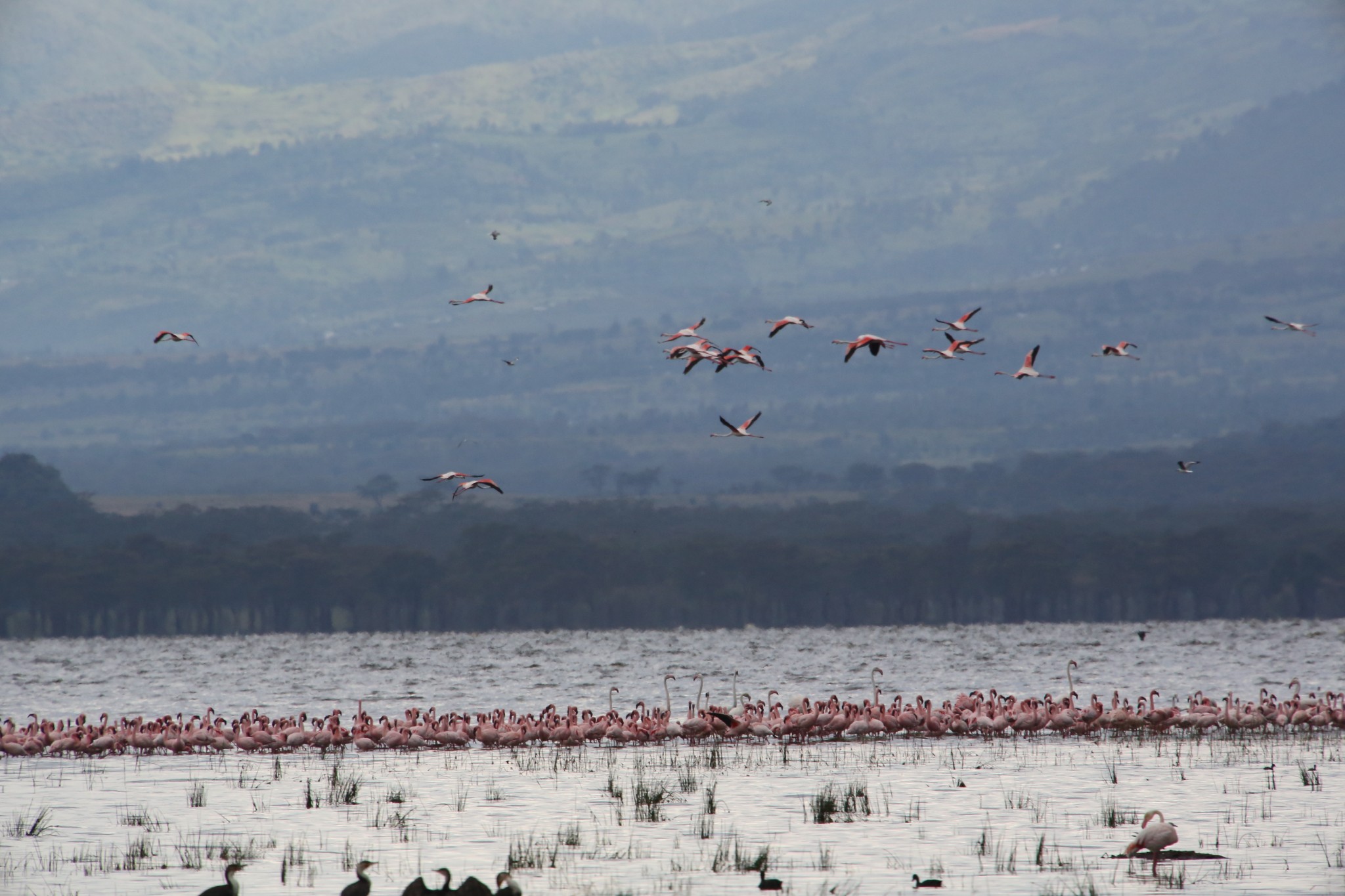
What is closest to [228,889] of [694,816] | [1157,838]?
[694,816]

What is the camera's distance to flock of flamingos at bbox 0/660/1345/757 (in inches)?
1312

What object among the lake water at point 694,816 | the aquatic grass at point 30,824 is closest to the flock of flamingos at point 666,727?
the lake water at point 694,816

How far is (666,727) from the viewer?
1352 inches

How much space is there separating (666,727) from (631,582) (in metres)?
125

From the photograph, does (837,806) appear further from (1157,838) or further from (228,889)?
(228,889)

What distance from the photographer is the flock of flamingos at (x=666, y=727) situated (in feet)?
A: 109

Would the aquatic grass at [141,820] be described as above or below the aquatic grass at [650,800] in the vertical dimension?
below

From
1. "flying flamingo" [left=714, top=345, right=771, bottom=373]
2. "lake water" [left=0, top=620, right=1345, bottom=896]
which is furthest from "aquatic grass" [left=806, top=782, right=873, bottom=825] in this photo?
"flying flamingo" [left=714, top=345, right=771, bottom=373]

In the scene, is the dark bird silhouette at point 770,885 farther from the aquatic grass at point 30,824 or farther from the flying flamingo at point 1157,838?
the aquatic grass at point 30,824

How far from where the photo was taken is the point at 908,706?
116 ft

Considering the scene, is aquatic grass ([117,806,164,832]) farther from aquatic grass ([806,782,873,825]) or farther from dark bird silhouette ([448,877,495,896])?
aquatic grass ([806,782,873,825])

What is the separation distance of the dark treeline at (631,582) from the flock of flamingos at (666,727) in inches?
4559

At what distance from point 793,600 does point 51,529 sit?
2968 inches

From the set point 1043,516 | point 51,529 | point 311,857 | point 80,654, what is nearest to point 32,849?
point 311,857
